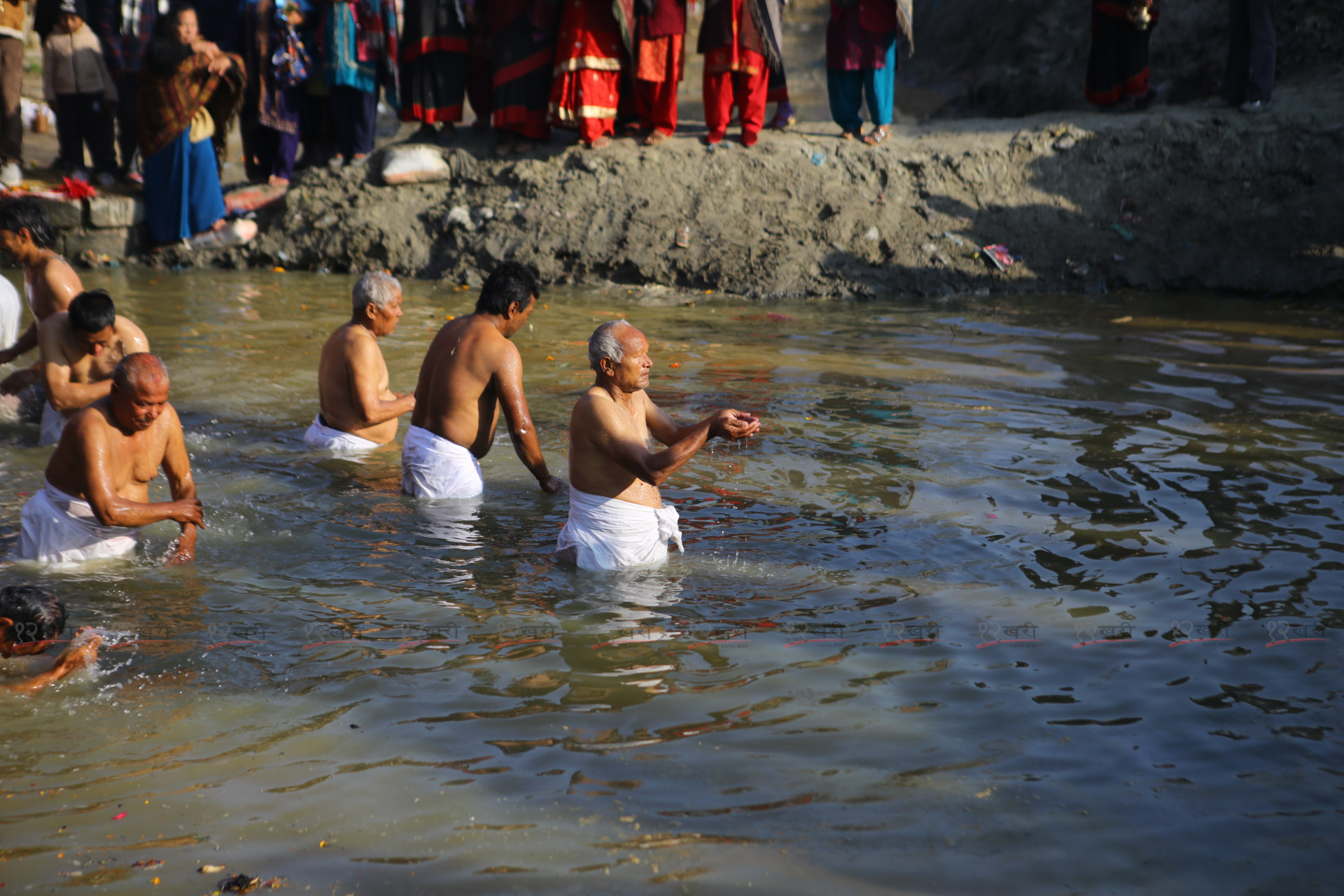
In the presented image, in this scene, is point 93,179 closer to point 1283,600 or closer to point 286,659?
point 286,659

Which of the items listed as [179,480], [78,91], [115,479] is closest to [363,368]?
[179,480]

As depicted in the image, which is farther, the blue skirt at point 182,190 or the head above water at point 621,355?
the blue skirt at point 182,190

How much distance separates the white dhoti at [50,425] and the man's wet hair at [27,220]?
0.92 metres

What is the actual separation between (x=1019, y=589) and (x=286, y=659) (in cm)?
282

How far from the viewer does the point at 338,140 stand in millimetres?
12148

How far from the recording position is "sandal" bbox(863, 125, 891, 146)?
11.7 metres

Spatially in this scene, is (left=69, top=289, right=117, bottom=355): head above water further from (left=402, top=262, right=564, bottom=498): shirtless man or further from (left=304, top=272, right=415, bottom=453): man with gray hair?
(left=402, top=262, right=564, bottom=498): shirtless man

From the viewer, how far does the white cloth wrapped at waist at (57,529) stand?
4.66 metres

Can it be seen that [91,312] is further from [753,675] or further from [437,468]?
[753,675]

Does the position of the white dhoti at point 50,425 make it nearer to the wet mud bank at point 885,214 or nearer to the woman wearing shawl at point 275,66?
the wet mud bank at point 885,214

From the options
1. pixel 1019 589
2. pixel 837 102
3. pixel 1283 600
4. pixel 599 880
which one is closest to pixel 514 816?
pixel 599 880

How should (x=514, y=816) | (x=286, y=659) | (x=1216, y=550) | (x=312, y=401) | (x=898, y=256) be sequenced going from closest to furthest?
(x=514, y=816) < (x=286, y=659) < (x=1216, y=550) < (x=312, y=401) < (x=898, y=256)

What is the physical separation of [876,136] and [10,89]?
9.14 meters

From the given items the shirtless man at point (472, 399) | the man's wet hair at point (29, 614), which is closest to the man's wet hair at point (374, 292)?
the shirtless man at point (472, 399)
